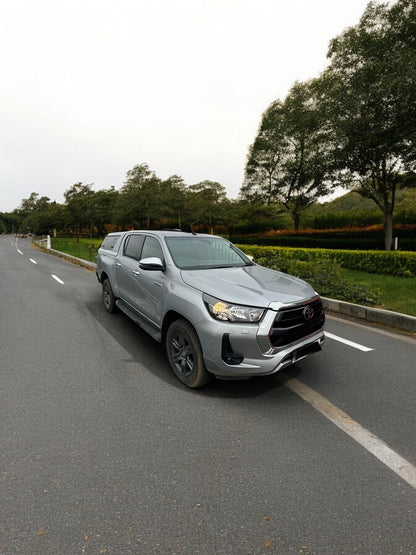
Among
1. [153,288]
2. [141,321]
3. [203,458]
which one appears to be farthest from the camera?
[141,321]

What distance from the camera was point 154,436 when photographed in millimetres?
2721

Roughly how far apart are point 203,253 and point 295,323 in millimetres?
1861

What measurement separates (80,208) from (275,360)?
39.9m

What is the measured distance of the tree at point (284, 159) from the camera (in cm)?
3028

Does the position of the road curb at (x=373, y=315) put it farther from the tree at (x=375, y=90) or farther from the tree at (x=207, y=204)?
the tree at (x=207, y=204)

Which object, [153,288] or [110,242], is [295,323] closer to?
[153,288]

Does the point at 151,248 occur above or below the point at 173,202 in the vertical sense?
below

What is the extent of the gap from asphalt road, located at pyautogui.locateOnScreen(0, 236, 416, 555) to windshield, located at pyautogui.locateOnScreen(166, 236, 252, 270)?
136cm

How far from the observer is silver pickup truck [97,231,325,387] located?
3160mm

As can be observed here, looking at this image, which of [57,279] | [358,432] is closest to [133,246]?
[358,432]

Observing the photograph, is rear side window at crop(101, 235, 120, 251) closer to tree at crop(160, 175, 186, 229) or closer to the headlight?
the headlight

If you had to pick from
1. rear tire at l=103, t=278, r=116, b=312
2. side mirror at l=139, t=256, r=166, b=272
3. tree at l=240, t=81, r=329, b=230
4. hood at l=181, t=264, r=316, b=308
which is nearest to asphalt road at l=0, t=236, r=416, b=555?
hood at l=181, t=264, r=316, b=308

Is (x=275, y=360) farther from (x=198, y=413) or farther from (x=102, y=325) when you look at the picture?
(x=102, y=325)

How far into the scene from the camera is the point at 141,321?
471cm
